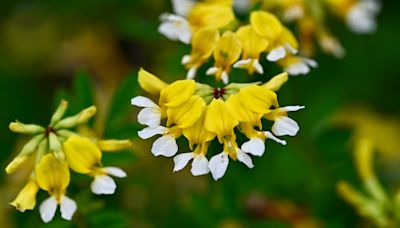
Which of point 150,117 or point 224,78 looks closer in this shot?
point 150,117

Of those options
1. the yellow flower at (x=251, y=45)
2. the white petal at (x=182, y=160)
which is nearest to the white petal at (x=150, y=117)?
the white petal at (x=182, y=160)

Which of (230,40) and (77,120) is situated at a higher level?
(230,40)

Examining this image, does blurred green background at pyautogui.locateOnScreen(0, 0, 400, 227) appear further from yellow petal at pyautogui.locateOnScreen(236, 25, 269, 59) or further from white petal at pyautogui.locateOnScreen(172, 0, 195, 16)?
yellow petal at pyautogui.locateOnScreen(236, 25, 269, 59)

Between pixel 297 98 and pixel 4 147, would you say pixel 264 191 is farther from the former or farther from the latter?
pixel 4 147

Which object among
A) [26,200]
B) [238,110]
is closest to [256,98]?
[238,110]

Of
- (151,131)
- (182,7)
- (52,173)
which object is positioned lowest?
(52,173)

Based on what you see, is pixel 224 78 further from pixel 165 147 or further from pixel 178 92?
pixel 165 147

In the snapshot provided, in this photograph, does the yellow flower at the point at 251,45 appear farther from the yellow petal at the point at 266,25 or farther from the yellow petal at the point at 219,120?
the yellow petal at the point at 219,120
